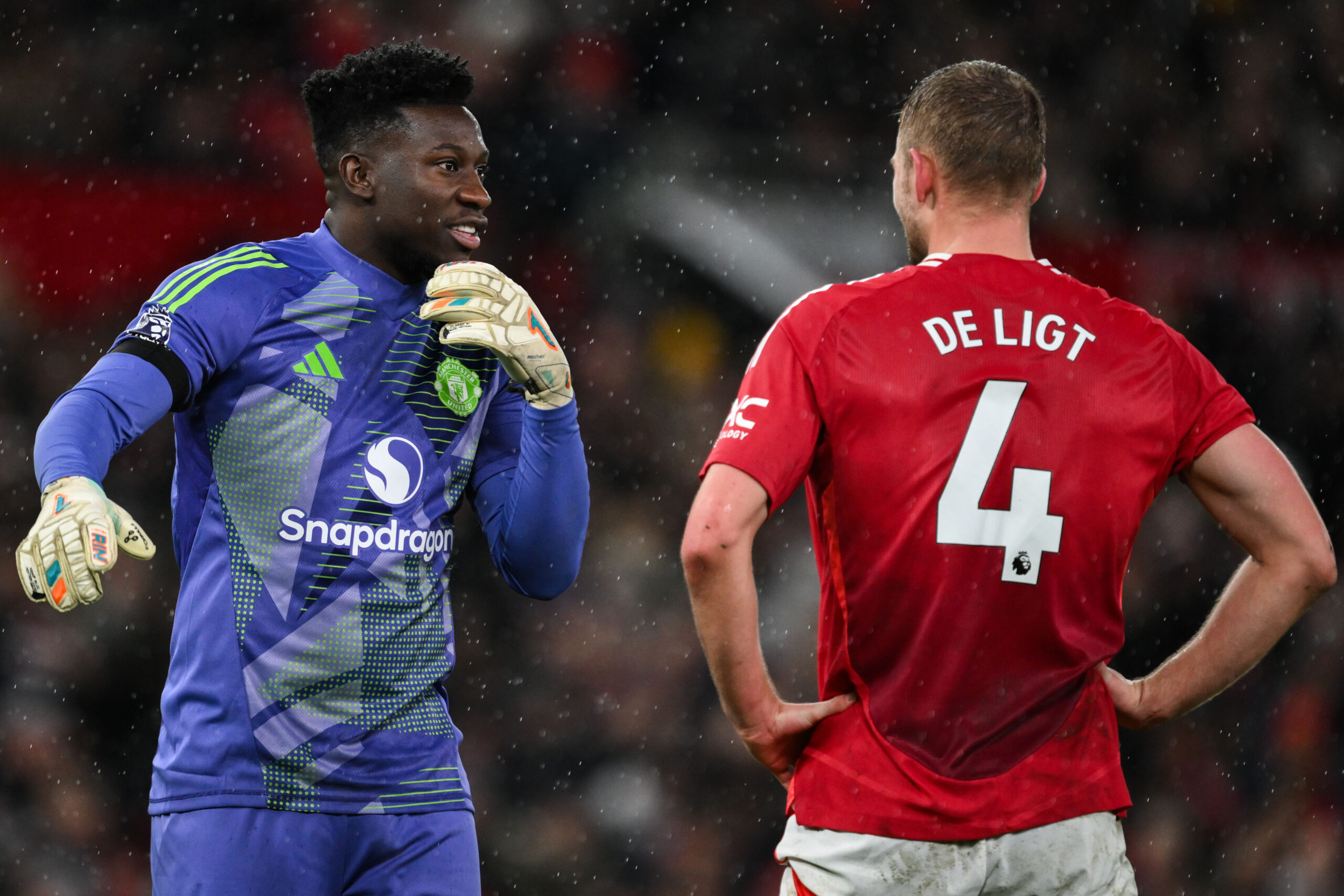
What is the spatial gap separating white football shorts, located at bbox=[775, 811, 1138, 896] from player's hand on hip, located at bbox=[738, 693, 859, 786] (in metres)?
0.13

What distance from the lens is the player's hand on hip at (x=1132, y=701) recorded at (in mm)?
2127

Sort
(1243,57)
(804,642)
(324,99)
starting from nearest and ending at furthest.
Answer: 1. (324,99)
2. (804,642)
3. (1243,57)

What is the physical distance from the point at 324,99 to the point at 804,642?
3860mm

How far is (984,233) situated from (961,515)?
1.45ft

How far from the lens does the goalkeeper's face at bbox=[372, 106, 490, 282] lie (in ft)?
8.19

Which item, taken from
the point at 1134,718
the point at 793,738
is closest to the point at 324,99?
the point at 793,738

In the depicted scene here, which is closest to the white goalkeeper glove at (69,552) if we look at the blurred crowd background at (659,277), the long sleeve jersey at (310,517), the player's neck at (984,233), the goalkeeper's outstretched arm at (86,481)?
the goalkeeper's outstretched arm at (86,481)

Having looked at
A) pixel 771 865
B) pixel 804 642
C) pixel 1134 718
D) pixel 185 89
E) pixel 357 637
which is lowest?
pixel 771 865

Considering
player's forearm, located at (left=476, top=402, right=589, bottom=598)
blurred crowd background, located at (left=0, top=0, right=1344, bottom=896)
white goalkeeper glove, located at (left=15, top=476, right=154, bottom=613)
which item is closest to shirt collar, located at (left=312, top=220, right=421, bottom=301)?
player's forearm, located at (left=476, top=402, right=589, bottom=598)

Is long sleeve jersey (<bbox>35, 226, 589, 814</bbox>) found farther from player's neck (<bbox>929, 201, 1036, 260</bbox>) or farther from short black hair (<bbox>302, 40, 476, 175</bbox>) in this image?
player's neck (<bbox>929, 201, 1036, 260</bbox>)

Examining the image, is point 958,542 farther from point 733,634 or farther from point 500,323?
point 500,323

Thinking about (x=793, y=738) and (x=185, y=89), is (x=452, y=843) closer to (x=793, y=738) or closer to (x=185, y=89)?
(x=793, y=738)

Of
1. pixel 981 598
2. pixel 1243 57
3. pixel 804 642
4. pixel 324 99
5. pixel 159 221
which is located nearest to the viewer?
pixel 981 598

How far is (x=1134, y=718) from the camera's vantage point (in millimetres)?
2180
